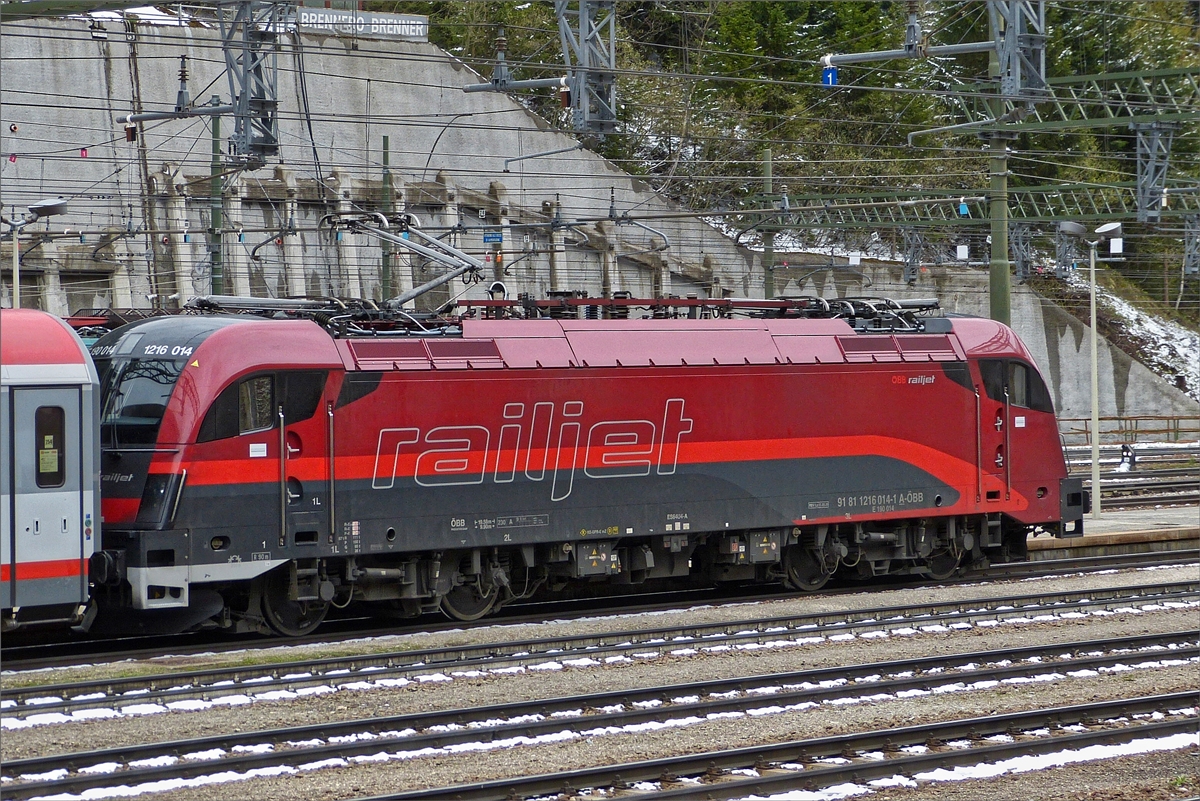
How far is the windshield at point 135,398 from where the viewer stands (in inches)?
594

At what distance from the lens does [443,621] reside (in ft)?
59.0

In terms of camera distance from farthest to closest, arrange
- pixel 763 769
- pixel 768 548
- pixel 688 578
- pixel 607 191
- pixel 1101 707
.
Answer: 1. pixel 607 191
2. pixel 688 578
3. pixel 768 548
4. pixel 1101 707
5. pixel 763 769

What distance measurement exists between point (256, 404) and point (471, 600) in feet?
12.8

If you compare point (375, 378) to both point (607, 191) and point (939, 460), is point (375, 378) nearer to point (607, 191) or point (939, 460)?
point (939, 460)

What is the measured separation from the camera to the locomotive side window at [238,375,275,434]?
50.5 feet

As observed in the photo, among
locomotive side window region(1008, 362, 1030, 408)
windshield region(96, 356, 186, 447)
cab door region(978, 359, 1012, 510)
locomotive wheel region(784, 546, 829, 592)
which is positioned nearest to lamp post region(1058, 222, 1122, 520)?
locomotive side window region(1008, 362, 1030, 408)

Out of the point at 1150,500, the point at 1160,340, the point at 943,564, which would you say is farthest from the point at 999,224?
the point at 1160,340

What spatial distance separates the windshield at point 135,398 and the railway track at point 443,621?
2226mm

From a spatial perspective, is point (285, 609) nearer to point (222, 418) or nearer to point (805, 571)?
point (222, 418)

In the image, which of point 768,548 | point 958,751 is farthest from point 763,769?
point 768,548

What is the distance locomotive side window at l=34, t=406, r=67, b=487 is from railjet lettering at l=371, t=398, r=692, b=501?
347cm

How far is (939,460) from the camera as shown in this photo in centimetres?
2078

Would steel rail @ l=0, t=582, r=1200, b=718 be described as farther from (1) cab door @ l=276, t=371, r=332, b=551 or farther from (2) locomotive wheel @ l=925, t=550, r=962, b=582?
(2) locomotive wheel @ l=925, t=550, r=962, b=582

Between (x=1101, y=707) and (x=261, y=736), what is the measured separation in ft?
22.0
